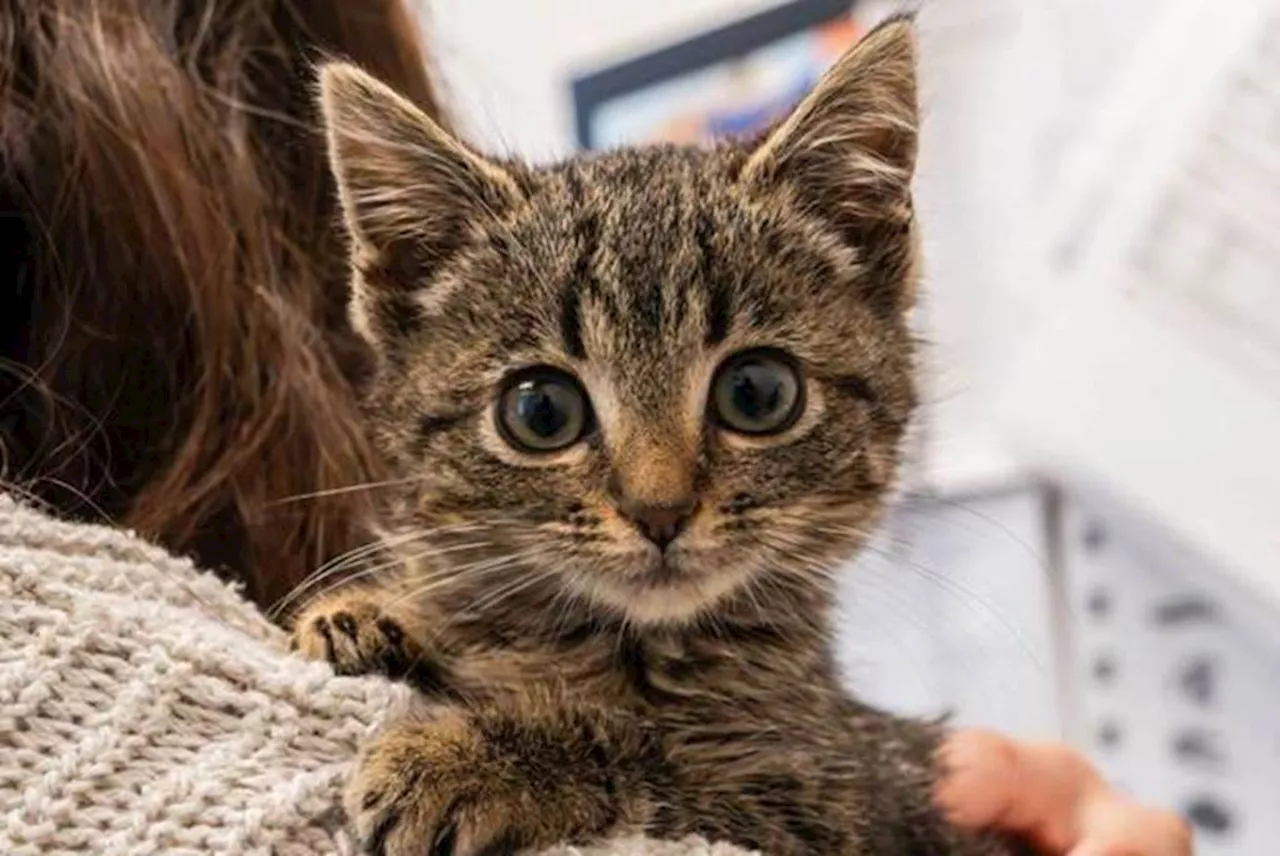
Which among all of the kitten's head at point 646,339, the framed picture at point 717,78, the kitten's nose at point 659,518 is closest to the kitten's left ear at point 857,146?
the kitten's head at point 646,339

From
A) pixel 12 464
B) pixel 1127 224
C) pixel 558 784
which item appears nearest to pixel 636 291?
pixel 558 784

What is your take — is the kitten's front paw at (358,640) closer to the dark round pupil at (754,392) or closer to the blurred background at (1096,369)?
the dark round pupil at (754,392)

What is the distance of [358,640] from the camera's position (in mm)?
811

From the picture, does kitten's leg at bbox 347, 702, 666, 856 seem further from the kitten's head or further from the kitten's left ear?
the kitten's left ear

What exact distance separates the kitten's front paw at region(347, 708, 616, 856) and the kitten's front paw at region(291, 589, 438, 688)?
0.06 meters

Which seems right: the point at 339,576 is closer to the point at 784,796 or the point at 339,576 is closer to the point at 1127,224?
the point at 784,796

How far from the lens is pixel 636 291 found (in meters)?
0.85

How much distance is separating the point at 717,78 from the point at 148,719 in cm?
154

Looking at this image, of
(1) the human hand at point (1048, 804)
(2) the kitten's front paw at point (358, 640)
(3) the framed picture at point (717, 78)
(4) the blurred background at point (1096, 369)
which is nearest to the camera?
(2) the kitten's front paw at point (358, 640)

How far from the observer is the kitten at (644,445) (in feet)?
2.64

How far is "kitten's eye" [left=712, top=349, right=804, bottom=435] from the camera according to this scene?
2.80 feet

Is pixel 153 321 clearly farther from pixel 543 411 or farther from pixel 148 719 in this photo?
pixel 148 719

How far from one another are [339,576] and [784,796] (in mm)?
329

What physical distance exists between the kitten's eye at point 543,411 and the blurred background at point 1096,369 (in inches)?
21.5
